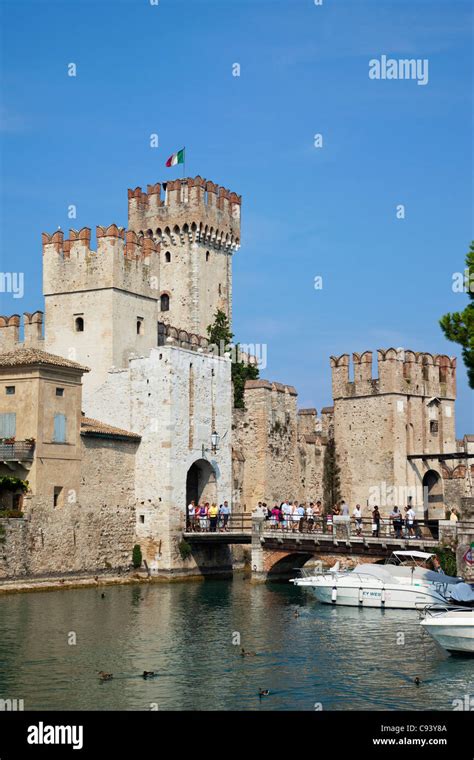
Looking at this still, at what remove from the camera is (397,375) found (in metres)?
50.0

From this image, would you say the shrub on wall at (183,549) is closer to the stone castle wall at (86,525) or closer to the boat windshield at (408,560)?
the stone castle wall at (86,525)

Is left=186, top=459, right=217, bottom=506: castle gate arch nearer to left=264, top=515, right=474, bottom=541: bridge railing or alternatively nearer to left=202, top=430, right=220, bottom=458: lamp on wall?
left=202, top=430, right=220, bottom=458: lamp on wall

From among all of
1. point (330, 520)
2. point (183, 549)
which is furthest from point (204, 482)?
point (330, 520)

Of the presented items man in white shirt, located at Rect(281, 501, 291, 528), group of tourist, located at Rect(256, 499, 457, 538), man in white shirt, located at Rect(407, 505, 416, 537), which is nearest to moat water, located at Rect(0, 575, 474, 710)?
group of tourist, located at Rect(256, 499, 457, 538)

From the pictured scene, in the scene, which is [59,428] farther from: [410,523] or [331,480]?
[331,480]

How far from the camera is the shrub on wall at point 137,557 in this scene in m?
40.8

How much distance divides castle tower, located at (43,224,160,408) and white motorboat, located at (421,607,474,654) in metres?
21.5

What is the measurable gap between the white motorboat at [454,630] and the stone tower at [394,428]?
82.4 feet

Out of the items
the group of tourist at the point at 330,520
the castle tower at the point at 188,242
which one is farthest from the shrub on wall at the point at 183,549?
the castle tower at the point at 188,242
